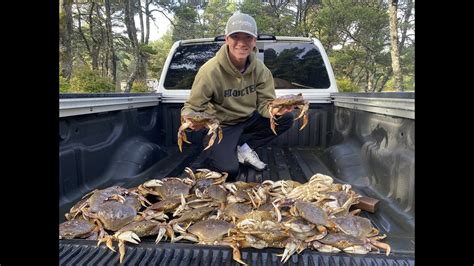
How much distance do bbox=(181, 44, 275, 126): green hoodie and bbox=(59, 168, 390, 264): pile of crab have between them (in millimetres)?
1190

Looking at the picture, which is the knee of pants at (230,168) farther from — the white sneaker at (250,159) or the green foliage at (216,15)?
the green foliage at (216,15)

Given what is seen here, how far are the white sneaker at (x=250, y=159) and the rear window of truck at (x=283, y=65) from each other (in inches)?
50.1

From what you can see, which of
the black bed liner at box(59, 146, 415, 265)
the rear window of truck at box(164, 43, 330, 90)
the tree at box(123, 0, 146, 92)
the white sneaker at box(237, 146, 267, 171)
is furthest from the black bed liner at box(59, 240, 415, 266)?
the tree at box(123, 0, 146, 92)

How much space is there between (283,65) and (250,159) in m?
1.63

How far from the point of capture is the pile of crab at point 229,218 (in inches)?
73.7

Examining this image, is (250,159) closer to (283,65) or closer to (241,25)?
(241,25)

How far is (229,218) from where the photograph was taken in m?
2.34

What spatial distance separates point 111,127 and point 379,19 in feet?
65.3

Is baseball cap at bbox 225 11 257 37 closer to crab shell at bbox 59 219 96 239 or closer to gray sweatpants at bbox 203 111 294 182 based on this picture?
gray sweatpants at bbox 203 111 294 182

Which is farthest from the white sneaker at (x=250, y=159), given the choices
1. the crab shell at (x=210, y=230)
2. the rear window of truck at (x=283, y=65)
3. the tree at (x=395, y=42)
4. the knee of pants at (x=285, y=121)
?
the tree at (x=395, y=42)

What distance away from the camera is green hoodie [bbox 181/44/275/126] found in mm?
3854

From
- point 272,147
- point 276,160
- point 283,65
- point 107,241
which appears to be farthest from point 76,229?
point 283,65
